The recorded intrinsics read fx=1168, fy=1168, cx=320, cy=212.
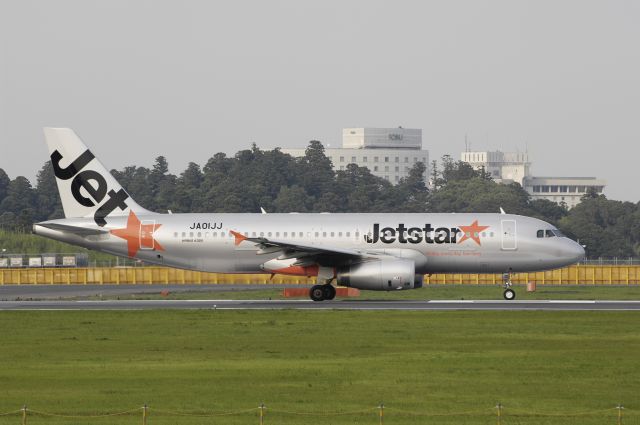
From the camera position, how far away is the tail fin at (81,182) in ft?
197

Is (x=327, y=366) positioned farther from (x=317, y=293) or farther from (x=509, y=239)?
(x=509, y=239)

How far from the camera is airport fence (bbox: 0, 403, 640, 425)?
24.2 metres

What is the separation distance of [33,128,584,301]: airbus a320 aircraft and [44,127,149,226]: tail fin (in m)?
0.05

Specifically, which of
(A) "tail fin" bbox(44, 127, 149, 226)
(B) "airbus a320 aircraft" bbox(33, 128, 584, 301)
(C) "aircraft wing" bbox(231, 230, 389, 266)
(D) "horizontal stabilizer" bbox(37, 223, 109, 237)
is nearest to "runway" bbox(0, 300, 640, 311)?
(B) "airbus a320 aircraft" bbox(33, 128, 584, 301)

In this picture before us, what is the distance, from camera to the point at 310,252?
55625 mm

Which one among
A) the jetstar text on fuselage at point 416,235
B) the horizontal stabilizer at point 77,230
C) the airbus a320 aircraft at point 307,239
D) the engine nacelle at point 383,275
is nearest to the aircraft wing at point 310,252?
the airbus a320 aircraft at point 307,239

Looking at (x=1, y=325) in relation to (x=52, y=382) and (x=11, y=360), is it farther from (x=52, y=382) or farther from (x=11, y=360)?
(x=52, y=382)

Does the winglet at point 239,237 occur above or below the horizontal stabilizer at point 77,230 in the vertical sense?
below

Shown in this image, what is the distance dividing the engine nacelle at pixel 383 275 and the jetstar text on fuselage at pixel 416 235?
208cm

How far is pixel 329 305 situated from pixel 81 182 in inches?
594

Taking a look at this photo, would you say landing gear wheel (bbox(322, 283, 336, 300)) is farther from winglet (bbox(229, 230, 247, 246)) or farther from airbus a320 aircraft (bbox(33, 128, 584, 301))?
winglet (bbox(229, 230, 247, 246))

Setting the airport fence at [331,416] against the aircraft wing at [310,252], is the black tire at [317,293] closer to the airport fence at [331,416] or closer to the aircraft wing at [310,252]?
the aircraft wing at [310,252]

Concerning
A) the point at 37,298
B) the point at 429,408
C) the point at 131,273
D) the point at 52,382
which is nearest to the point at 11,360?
the point at 52,382

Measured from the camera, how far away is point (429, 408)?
25969 mm
